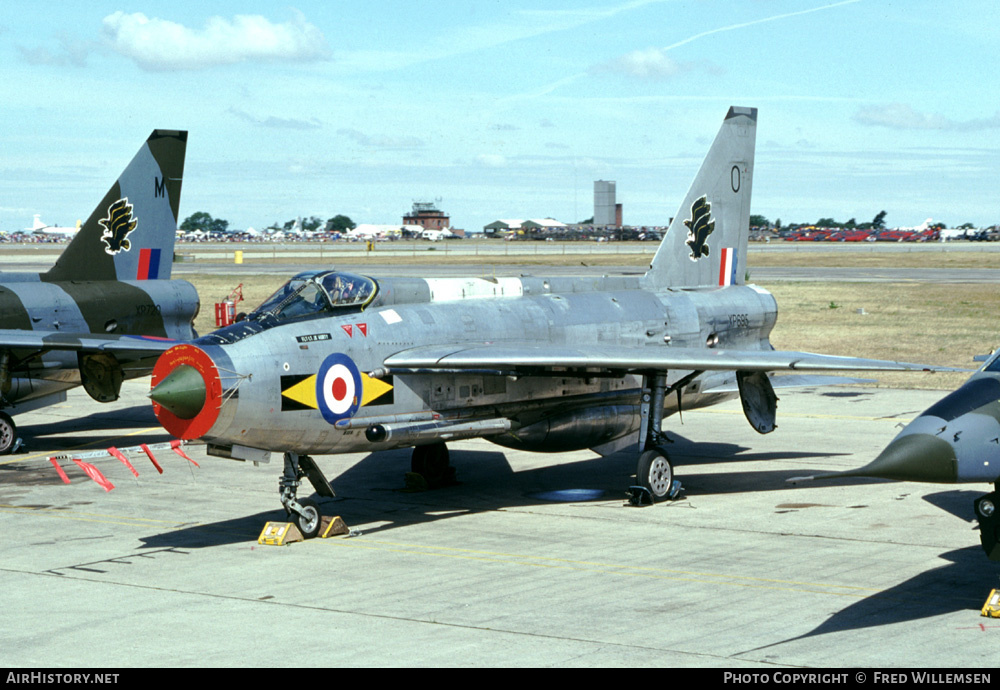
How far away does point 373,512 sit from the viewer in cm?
1630

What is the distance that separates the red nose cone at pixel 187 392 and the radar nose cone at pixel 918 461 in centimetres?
748

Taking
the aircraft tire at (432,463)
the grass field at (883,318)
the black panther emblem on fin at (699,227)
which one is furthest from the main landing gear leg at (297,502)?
the grass field at (883,318)

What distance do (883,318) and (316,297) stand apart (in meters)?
33.6

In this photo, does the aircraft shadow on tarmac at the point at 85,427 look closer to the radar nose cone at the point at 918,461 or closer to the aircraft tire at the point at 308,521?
the aircraft tire at the point at 308,521

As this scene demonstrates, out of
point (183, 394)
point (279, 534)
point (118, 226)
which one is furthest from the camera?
point (118, 226)

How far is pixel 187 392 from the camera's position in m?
13.3

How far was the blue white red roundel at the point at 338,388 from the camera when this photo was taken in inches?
566

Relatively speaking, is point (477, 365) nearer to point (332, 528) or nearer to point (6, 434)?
point (332, 528)

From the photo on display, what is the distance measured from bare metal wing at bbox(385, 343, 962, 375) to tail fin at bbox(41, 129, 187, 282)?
421 inches

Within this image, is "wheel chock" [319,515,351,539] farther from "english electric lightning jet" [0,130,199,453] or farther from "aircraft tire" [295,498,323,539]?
"english electric lightning jet" [0,130,199,453]

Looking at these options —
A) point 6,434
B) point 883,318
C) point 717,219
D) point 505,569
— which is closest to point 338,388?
point 505,569

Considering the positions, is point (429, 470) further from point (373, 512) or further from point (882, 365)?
point (882, 365)

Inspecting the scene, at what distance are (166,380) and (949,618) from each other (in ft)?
29.0
